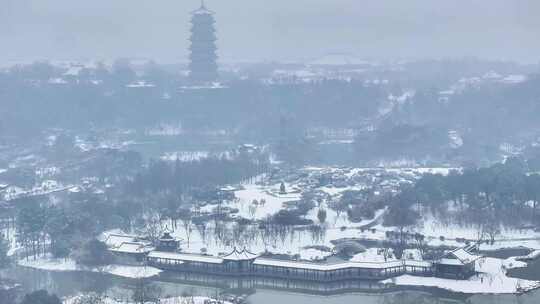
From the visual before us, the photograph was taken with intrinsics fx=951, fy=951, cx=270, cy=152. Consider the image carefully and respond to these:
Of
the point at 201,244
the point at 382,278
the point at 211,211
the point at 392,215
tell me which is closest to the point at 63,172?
the point at 211,211

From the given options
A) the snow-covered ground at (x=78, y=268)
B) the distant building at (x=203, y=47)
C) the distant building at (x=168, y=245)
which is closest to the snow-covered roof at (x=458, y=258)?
the distant building at (x=168, y=245)

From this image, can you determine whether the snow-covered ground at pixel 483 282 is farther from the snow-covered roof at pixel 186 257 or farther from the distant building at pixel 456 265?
the snow-covered roof at pixel 186 257

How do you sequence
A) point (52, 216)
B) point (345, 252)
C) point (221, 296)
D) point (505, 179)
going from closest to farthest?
point (221, 296)
point (345, 252)
point (52, 216)
point (505, 179)

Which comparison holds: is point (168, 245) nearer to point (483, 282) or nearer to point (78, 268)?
point (78, 268)

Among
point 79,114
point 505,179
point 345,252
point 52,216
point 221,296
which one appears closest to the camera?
point 221,296

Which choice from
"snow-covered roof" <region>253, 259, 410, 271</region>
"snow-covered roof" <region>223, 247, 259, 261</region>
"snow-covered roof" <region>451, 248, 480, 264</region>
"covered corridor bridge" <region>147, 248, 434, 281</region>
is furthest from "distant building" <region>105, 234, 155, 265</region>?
"snow-covered roof" <region>451, 248, 480, 264</region>

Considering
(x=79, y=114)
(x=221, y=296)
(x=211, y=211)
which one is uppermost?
(x=79, y=114)

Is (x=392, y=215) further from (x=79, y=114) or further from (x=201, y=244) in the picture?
(x=79, y=114)

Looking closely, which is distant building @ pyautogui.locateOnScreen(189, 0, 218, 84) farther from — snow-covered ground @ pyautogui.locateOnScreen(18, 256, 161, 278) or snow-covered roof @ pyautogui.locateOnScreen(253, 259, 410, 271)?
snow-covered roof @ pyautogui.locateOnScreen(253, 259, 410, 271)
